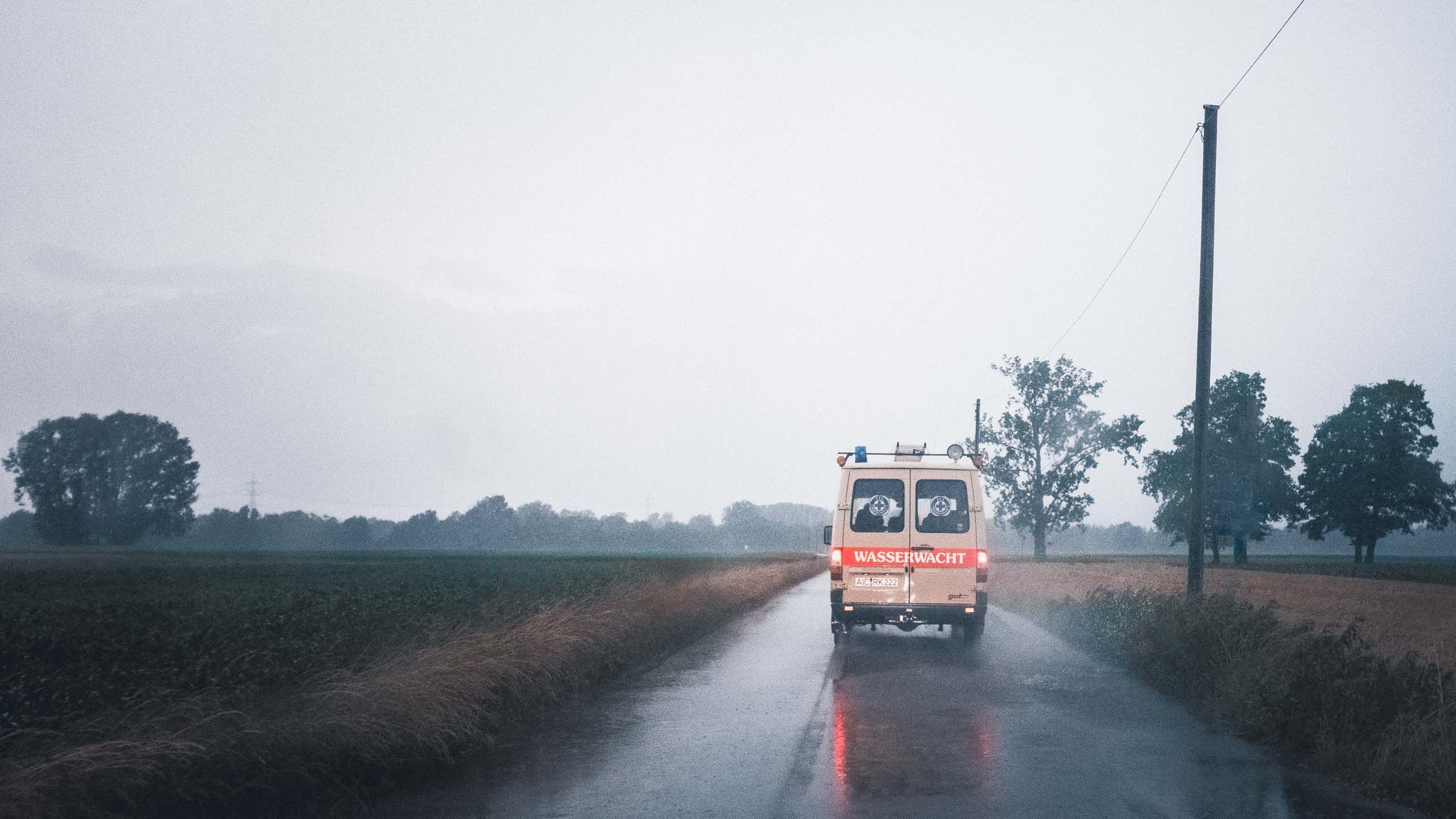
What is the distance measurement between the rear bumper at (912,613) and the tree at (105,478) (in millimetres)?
66176

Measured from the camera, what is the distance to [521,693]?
376 inches

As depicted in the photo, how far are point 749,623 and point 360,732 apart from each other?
533 inches

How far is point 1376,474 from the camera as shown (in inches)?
2404

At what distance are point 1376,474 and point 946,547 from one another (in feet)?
195

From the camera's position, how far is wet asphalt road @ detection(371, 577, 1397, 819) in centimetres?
608

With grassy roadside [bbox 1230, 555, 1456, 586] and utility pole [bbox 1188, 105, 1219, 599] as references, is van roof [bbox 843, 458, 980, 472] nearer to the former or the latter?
utility pole [bbox 1188, 105, 1219, 599]

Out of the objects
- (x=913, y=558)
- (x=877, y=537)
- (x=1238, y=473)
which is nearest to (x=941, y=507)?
(x=913, y=558)

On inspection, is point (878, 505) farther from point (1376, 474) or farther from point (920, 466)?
point (1376, 474)

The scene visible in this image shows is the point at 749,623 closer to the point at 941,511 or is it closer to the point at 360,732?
the point at 941,511

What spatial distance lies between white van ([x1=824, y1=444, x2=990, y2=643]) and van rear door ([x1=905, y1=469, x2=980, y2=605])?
0.01 metres

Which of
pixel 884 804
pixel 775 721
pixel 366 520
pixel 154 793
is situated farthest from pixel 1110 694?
pixel 366 520

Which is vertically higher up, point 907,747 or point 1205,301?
point 1205,301

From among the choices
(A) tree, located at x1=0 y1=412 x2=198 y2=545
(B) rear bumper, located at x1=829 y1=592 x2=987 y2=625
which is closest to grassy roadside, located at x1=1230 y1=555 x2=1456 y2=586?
(B) rear bumper, located at x1=829 y1=592 x2=987 y2=625

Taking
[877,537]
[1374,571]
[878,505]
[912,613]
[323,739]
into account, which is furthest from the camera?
[1374,571]
